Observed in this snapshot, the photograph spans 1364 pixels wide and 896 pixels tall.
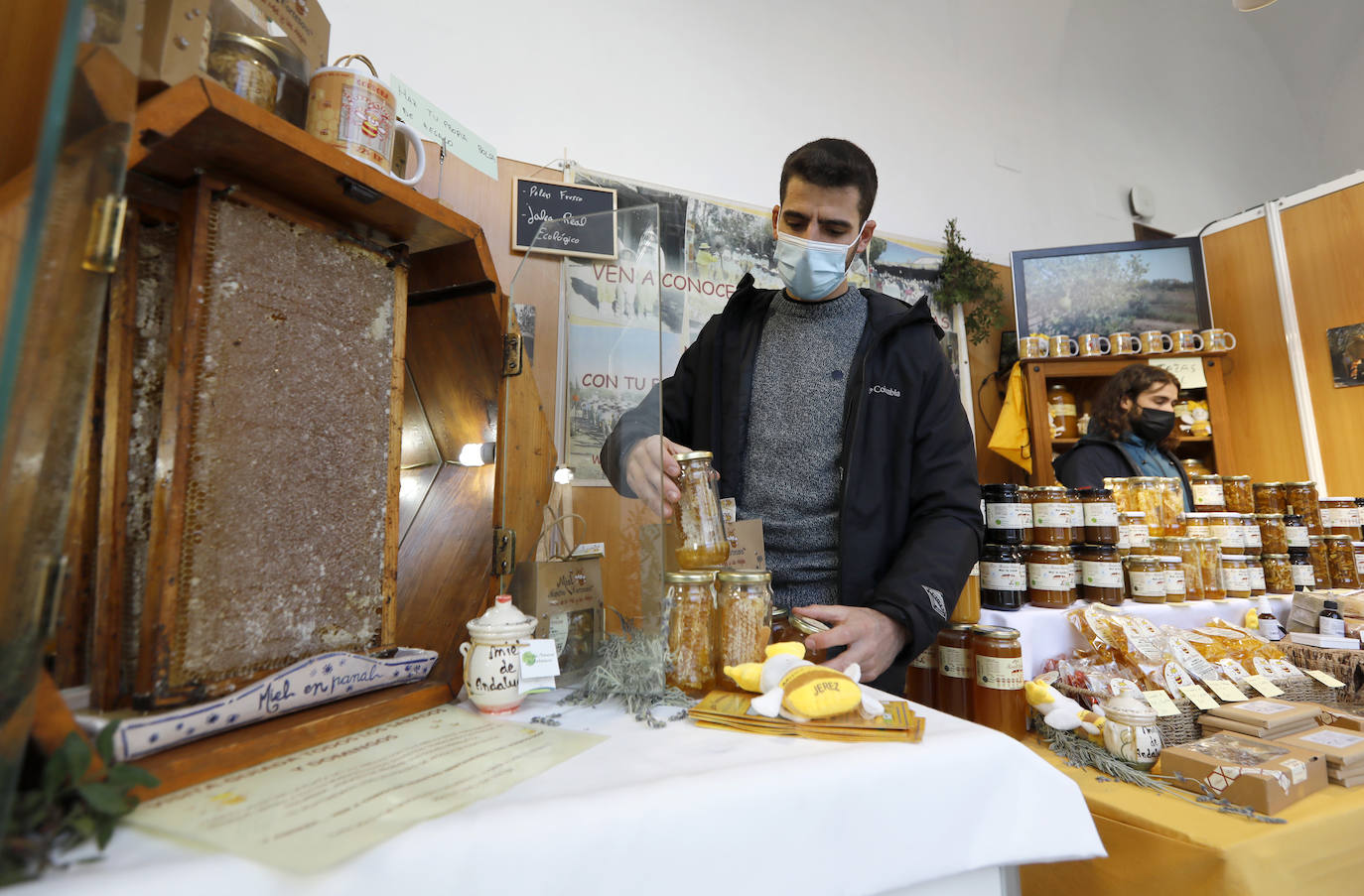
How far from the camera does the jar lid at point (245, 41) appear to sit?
2.30 feet

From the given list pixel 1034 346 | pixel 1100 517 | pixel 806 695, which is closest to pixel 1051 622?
pixel 1100 517

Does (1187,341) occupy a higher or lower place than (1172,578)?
higher

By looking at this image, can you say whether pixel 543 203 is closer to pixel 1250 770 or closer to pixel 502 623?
pixel 502 623

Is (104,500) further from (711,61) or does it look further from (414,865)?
(711,61)

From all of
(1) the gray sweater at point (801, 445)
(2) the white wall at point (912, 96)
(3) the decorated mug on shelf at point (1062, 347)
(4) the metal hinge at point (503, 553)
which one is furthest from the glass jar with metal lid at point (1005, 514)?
(3) the decorated mug on shelf at point (1062, 347)

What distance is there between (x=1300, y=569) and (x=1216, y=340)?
1.76 m

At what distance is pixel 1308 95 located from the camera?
565 centimetres

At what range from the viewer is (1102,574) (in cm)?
190

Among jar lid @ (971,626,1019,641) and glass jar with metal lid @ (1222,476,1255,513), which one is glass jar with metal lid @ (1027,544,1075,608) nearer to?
jar lid @ (971,626,1019,641)

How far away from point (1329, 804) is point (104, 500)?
1.87 metres

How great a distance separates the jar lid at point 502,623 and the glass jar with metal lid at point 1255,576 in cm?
250

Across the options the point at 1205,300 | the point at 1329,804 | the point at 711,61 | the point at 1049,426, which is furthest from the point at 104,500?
the point at 1205,300

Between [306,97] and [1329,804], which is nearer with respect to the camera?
[306,97]

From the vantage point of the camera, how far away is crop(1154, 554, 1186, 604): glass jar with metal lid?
1.95 meters
